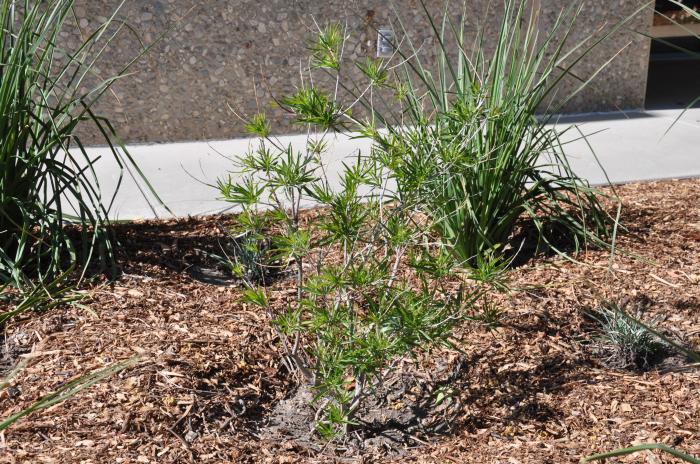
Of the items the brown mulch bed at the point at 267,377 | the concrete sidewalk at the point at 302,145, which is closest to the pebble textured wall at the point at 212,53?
the concrete sidewalk at the point at 302,145

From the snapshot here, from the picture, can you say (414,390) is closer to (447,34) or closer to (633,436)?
(633,436)

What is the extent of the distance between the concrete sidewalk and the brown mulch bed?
1272 mm

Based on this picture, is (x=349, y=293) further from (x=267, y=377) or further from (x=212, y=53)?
(x=212, y=53)

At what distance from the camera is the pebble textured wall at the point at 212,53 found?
723 centimetres

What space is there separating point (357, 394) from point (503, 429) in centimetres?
57

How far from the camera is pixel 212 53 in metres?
7.45

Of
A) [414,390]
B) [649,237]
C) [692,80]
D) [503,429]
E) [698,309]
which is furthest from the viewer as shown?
[692,80]

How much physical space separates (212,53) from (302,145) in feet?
3.33

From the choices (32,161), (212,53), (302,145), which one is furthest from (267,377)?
(212,53)

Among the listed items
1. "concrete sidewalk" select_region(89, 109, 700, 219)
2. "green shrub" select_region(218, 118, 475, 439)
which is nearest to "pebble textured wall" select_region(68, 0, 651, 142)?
"concrete sidewalk" select_region(89, 109, 700, 219)

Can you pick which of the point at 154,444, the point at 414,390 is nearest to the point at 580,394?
the point at 414,390

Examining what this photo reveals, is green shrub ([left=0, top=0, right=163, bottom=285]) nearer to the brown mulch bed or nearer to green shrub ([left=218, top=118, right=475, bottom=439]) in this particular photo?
the brown mulch bed

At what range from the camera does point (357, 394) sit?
328 centimetres

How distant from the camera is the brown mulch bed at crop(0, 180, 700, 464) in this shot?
3.22 metres
